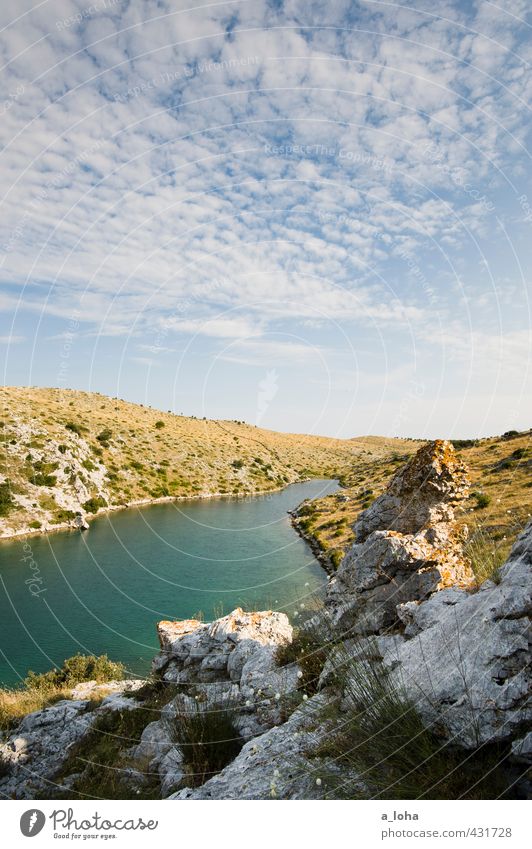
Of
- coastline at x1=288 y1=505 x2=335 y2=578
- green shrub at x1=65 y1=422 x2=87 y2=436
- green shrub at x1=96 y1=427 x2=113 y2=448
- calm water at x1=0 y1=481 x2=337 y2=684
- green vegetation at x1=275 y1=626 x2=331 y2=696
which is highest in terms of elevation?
green shrub at x1=65 y1=422 x2=87 y2=436

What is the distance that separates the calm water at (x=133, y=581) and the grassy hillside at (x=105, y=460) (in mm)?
4860

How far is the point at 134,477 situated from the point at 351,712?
6728 centimetres

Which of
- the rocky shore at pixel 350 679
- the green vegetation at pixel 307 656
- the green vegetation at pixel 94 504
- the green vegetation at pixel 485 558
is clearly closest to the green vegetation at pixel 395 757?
the rocky shore at pixel 350 679

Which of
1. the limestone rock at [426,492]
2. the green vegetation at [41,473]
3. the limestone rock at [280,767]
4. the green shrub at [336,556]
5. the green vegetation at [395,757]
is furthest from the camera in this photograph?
the green vegetation at [41,473]

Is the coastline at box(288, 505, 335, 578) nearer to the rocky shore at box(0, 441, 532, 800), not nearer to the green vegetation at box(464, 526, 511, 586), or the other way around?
the rocky shore at box(0, 441, 532, 800)

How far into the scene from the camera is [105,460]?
67625 mm

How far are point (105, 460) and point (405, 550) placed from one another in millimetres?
64650

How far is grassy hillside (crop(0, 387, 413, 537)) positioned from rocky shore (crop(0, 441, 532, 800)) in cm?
4057

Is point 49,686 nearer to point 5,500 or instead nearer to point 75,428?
point 5,500

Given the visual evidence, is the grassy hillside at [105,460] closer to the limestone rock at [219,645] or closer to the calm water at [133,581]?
the calm water at [133,581]

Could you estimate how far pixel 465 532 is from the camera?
11.3m

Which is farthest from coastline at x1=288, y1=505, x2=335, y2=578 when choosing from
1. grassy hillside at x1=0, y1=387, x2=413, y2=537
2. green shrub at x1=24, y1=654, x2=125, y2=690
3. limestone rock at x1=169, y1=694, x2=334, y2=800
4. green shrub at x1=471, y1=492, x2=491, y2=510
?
grassy hillside at x1=0, y1=387, x2=413, y2=537

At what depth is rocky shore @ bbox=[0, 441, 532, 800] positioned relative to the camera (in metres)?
4.99

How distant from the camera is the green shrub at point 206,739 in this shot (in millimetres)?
7680
